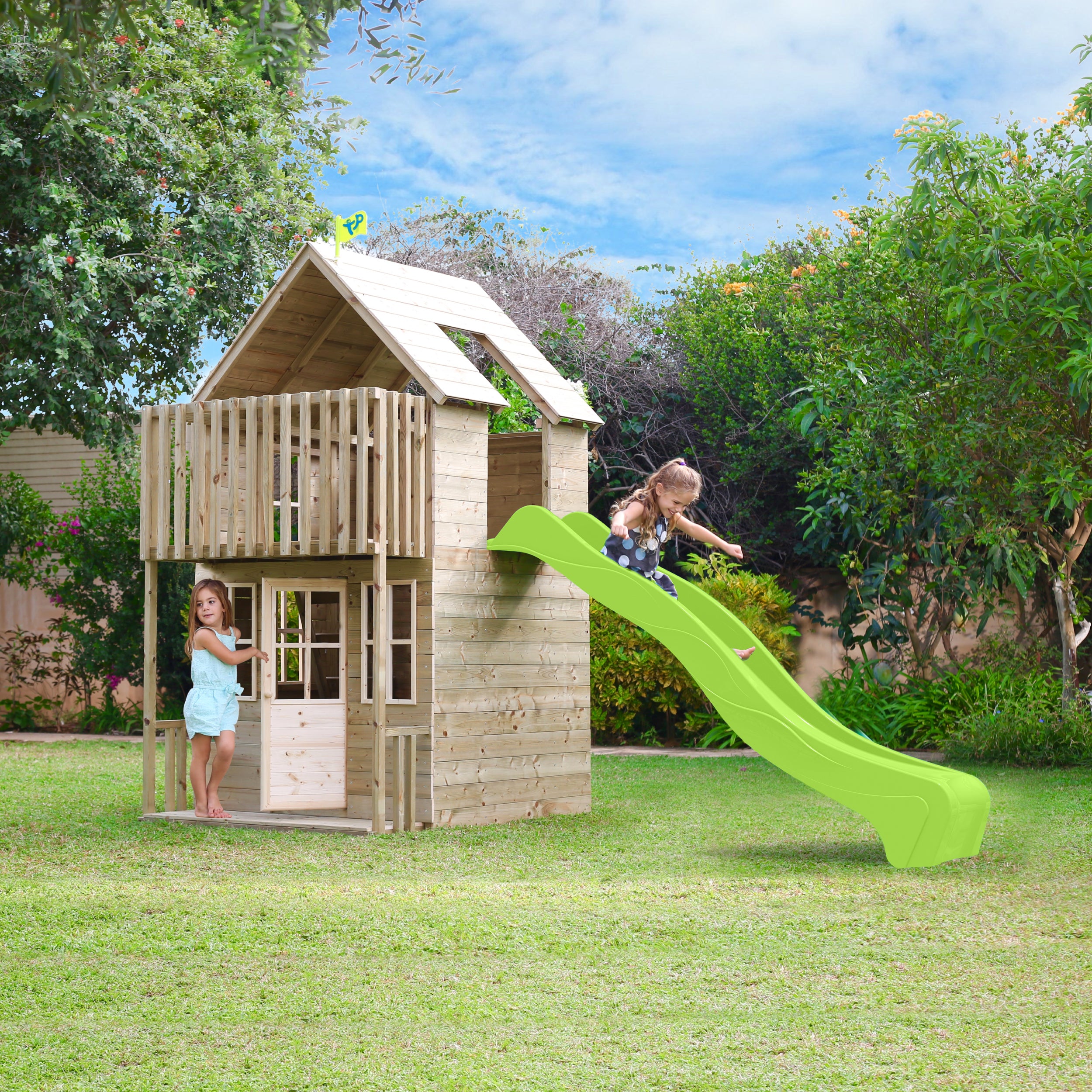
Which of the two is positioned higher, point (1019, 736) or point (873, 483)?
point (873, 483)

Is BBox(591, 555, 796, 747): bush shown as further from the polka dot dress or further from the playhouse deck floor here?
the playhouse deck floor

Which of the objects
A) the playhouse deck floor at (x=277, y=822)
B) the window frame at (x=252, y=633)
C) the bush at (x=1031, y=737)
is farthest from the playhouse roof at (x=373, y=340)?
the bush at (x=1031, y=737)

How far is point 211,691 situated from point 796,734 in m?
4.42

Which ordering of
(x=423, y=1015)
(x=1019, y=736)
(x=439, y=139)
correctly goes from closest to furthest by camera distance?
(x=423, y=1015), (x=1019, y=736), (x=439, y=139)

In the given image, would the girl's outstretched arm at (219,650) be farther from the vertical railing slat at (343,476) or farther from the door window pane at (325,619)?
the vertical railing slat at (343,476)

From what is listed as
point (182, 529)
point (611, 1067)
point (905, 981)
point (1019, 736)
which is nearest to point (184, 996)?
point (611, 1067)

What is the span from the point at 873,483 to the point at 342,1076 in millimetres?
11468

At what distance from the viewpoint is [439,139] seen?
3678cm

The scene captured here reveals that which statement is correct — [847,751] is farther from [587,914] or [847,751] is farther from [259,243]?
[259,243]

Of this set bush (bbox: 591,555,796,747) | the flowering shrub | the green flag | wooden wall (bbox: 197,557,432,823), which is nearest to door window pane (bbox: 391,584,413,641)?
wooden wall (bbox: 197,557,432,823)

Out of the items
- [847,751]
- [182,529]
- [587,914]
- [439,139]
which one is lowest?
[587,914]

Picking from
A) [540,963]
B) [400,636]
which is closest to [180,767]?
[400,636]

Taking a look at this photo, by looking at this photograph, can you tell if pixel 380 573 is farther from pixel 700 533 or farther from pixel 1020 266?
pixel 1020 266

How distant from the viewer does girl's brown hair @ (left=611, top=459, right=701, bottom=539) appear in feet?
30.8
